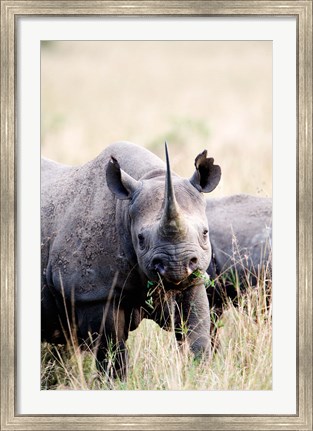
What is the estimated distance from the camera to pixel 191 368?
25.2 ft

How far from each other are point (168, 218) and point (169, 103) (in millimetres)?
20576

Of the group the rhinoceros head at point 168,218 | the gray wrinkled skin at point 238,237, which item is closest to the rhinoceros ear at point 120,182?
the rhinoceros head at point 168,218

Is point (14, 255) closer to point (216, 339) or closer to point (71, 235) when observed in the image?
point (71, 235)

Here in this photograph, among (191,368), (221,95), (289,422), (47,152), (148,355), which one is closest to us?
(289,422)

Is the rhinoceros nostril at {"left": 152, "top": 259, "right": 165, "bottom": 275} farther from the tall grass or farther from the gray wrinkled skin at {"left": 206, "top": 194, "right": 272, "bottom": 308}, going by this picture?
the gray wrinkled skin at {"left": 206, "top": 194, "right": 272, "bottom": 308}

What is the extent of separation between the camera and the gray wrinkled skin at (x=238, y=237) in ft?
31.1

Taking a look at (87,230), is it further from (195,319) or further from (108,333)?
(195,319)

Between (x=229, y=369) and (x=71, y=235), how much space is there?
1.78 m

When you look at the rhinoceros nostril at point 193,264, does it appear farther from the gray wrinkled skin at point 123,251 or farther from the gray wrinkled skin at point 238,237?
the gray wrinkled skin at point 238,237

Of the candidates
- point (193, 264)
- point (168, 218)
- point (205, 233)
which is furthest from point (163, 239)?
point (205, 233)

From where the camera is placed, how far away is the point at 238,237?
9742 mm

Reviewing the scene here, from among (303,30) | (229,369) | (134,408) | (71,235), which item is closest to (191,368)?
(229,369)

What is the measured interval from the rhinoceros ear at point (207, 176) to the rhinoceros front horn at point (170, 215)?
64 cm

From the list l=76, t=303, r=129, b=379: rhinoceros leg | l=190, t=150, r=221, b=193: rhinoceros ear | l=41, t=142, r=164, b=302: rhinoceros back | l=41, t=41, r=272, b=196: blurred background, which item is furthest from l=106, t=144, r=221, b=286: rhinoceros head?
l=41, t=41, r=272, b=196: blurred background
